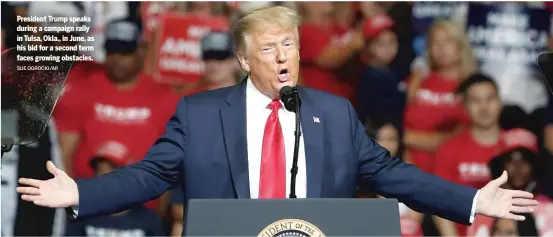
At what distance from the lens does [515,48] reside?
4926 mm

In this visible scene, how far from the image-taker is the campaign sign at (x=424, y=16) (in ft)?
15.9

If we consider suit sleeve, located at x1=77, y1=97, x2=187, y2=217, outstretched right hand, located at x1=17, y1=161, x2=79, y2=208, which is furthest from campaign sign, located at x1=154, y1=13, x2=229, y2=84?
outstretched right hand, located at x1=17, y1=161, x2=79, y2=208

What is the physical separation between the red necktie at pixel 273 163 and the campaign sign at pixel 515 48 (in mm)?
2401

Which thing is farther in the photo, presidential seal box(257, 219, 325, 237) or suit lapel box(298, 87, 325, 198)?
suit lapel box(298, 87, 325, 198)

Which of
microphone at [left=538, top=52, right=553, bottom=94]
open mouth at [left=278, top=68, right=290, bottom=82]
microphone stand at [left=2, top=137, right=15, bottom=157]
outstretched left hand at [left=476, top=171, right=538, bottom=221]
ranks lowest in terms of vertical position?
outstretched left hand at [left=476, top=171, right=538, bottom=221]

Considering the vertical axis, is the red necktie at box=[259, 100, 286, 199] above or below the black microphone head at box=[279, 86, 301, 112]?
below

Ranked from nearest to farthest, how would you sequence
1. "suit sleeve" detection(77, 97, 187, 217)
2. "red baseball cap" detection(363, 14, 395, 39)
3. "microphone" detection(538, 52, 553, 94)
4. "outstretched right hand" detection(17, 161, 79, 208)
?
"outstretched right hand" detection(17, 161, 79, 208), "suit sleeve" detection(77, 97, 187, 217), "microphone" detection(538, 52, 553, 94), "red baseball cap" detection(363, 14, 395, 39)

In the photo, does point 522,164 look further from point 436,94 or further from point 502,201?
point 502,201

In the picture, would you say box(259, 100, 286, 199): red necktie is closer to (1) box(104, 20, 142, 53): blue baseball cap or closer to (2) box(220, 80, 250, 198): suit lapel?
(2) box(220, 80, 250, 198): suit lapel

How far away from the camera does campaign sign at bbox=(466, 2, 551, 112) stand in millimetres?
4887

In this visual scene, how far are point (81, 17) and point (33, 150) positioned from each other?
2.20 ft

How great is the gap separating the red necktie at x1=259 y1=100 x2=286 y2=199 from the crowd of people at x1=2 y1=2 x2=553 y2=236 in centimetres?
206

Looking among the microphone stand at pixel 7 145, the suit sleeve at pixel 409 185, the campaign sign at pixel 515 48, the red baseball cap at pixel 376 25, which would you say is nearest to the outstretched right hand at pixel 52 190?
the microphone stand at pixel 7 145

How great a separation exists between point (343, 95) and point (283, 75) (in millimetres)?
2111
